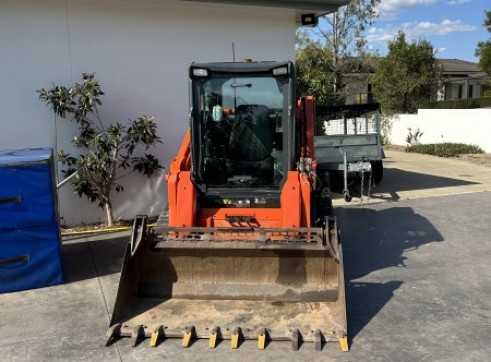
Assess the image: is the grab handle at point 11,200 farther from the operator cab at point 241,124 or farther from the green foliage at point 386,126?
the green foliage at point 386,126

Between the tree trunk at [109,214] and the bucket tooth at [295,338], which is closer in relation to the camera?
the bucket tooth at [295,338]

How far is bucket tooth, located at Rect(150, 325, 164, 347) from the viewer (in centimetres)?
421

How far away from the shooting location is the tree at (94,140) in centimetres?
752

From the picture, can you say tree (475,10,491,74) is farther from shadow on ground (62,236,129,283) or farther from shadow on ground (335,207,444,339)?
shadow on ground (62,236,129,283)

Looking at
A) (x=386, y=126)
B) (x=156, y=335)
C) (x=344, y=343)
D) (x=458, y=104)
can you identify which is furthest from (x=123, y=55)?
(x=458, y=104)

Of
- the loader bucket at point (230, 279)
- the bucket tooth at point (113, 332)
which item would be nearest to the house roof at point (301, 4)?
the loader bucket at point (230, 279)

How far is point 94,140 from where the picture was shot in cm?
754

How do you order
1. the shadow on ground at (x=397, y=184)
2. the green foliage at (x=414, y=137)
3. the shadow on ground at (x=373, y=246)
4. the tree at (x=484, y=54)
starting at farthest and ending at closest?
the tree at (x=484, y=54)
the green foliage at (x=414, y=137)
the shadow on ground at (x=397, y=184)
the shadow on ground at (x=373, y=246)

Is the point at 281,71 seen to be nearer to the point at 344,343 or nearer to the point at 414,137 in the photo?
the point at 344,343

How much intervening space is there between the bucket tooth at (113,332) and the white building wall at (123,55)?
432cm

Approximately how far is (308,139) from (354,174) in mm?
6014

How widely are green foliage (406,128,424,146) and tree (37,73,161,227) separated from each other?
16013 mm

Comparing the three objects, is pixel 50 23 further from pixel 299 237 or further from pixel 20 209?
pixel 299 237

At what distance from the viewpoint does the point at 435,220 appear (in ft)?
28.5
